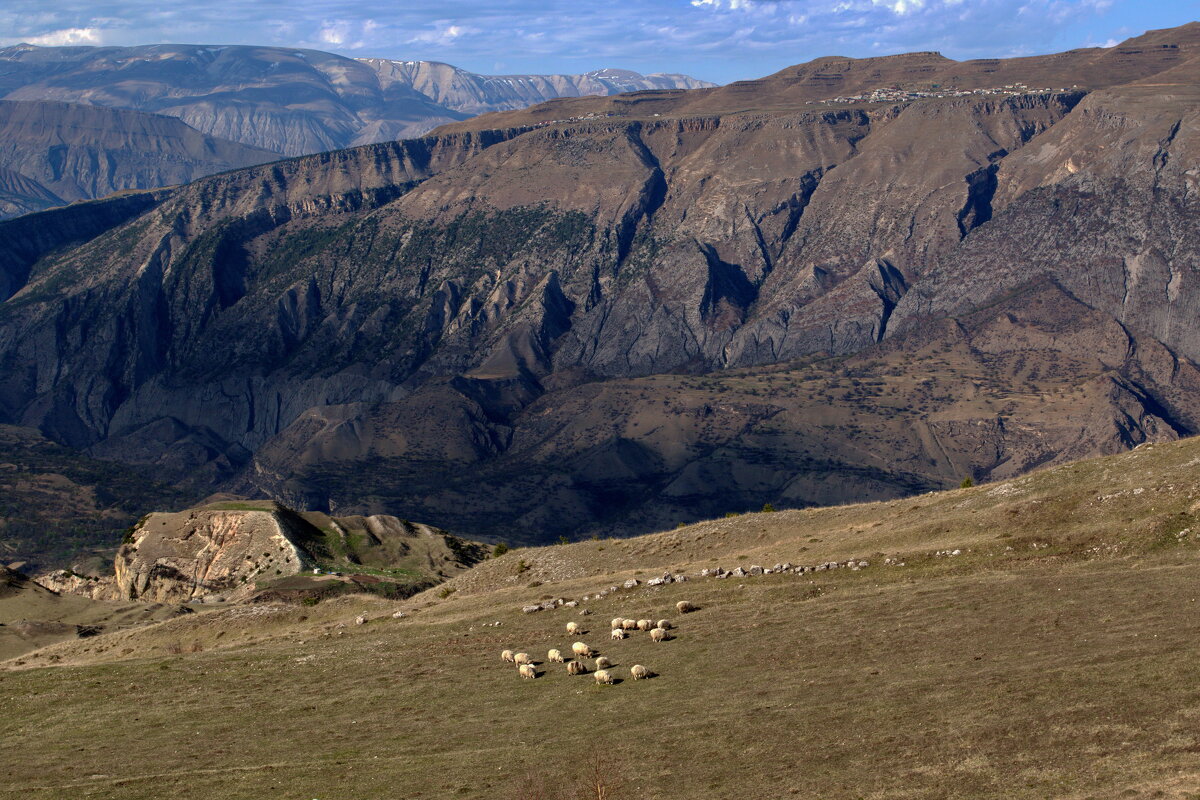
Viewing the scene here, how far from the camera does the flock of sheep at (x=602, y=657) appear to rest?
5662 centimetres

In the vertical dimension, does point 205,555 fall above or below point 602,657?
below

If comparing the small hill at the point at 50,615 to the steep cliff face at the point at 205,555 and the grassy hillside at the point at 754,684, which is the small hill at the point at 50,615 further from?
the grassy hillside at the point at 754,684

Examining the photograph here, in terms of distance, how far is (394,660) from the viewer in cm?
6594

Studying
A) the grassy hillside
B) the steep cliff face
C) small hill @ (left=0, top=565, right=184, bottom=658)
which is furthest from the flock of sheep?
the steep cliff face

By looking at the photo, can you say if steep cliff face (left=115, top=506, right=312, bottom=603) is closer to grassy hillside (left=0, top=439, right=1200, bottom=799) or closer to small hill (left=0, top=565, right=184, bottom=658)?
small hill (left=0, top=565, right=184, bottom=658)

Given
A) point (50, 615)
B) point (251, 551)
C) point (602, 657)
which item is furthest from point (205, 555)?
point (602, 657)

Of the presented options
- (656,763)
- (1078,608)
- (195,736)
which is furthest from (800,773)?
(195,736)

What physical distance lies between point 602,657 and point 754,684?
27.1ft

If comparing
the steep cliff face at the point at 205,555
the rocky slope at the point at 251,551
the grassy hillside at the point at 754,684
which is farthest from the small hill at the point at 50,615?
the grassy hillside at the point at 754,684

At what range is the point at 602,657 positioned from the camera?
193ft

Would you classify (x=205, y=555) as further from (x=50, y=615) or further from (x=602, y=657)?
(x=602, y=657)

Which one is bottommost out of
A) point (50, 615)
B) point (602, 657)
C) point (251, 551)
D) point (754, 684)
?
point (251, 551)

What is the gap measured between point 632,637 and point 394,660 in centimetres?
1183

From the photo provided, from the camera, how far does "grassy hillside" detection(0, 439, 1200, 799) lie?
42.8 m
